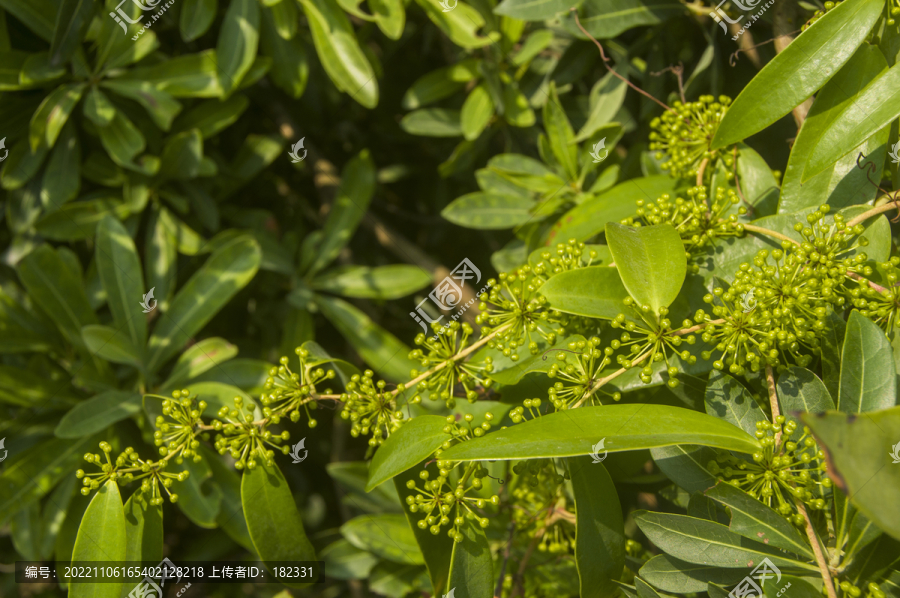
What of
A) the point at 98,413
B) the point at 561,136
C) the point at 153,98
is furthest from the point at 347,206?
the point at 98,413

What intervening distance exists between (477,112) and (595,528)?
1.58 meters

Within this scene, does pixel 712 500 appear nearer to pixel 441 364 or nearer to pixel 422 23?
pixel 441 364

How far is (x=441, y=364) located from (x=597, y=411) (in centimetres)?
38

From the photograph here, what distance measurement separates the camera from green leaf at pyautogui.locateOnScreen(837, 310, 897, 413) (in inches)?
40.4

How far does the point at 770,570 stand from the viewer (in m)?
1.07

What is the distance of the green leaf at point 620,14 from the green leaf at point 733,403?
3.91ft

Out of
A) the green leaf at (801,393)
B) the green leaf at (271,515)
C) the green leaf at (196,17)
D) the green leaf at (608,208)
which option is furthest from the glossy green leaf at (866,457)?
the green leaf at (196,17)

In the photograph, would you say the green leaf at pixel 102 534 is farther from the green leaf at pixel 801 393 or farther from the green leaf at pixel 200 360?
the green leaf at pixel 801 393

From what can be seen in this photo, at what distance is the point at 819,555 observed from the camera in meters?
1.03

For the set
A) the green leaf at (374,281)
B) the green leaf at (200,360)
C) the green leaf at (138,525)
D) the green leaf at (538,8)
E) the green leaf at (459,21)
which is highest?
the green leaf at (459,21)

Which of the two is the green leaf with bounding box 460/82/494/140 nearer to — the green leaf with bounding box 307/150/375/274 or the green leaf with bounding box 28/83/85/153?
the green leaf with bounding box 307/150/375/274

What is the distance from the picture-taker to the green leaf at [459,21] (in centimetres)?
197

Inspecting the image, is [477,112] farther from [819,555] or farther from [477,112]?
[819,555]

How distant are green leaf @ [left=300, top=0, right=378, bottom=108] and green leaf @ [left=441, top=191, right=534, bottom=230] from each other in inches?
19.4
